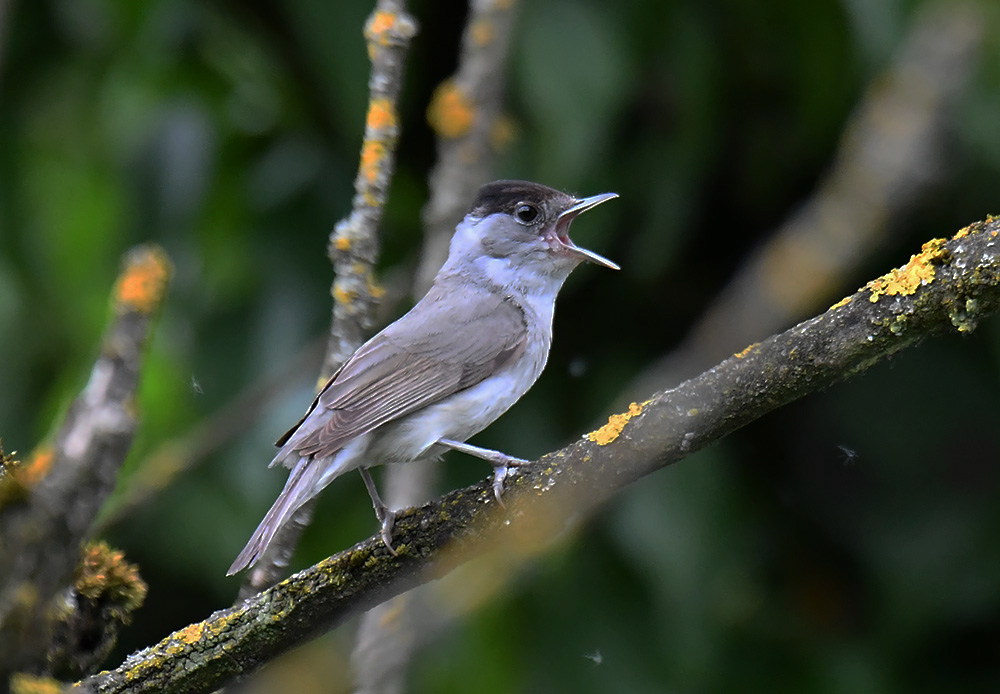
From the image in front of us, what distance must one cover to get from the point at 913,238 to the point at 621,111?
132cm

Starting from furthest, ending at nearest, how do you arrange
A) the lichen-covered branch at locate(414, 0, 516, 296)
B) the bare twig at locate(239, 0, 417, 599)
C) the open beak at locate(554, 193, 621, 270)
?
the open beak at locate(554, 193, 621, 270) → the lichen-covered branch at locate(414, 0, 516, 296) → the bare twig at locate(239, 0, 417, 599)

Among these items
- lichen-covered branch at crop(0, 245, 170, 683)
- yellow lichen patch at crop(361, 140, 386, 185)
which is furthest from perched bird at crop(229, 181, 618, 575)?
lichen-covered branch at crop(0, 245, 170, 683)

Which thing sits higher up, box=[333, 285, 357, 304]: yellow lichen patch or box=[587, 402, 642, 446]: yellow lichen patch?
box=[333, 285, 357, 304]: yellow lichen patch

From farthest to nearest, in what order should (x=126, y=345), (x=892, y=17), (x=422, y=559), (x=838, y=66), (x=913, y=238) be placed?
(x=913, y=238)
(x=838, y=66)
(x=892, y=17)
(x=422, y=559)
(x=126, y=345)

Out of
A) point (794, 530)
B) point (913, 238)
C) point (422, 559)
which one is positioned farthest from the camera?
point (794, 530)

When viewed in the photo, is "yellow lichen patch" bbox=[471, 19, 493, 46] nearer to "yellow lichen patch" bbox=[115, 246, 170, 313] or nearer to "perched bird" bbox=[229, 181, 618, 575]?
"perched bird" bbox=[229, 181, 618, 575]

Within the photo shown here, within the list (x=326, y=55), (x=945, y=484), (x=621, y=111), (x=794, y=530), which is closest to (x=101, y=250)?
(x=326, y=55)

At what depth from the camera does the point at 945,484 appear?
480cm

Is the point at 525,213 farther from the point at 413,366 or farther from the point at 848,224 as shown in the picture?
the point at 848,224

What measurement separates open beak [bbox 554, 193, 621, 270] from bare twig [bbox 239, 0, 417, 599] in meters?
1.08

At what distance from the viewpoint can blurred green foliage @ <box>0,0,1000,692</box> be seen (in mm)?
4371

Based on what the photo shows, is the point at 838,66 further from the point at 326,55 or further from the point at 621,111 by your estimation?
the point at 326,55

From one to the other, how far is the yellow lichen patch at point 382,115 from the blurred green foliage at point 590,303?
117 centimetres

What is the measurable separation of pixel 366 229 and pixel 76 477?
70.8 inches
